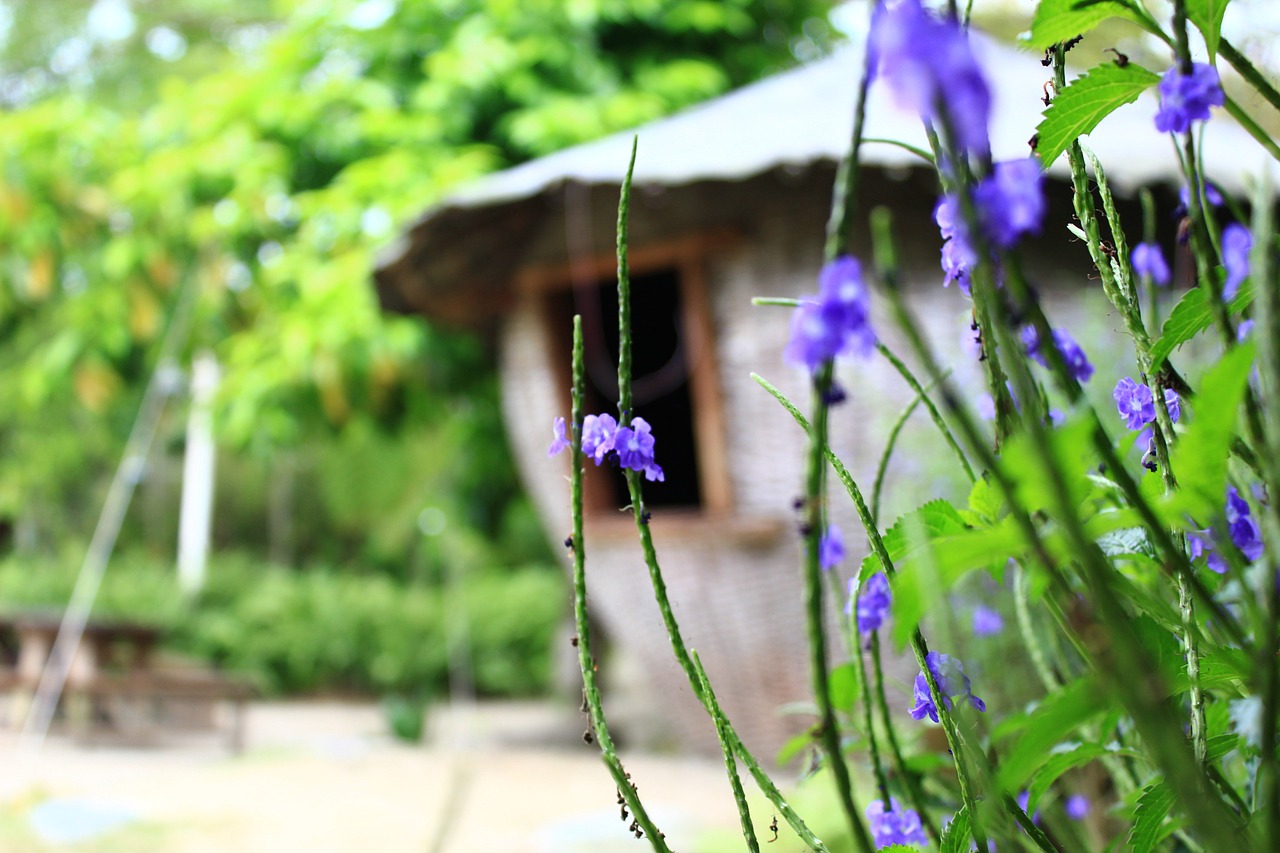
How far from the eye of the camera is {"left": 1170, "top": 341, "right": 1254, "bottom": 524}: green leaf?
42 cm

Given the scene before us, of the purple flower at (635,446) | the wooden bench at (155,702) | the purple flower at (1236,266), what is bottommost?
the wooden bench at (155,702)

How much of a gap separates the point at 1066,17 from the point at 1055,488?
1.32 ft

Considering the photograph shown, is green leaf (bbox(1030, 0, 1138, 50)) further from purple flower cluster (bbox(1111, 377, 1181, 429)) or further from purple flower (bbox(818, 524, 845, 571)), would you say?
purple flower (bbox(818, 524, 845, 571))

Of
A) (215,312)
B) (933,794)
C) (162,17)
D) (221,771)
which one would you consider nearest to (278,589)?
(215,312)

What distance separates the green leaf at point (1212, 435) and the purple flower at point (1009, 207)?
3.7 inches

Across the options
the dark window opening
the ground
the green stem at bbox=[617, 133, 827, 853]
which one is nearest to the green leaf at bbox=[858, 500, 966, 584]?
the green stem at bbox=[617, 133, 827, 853]

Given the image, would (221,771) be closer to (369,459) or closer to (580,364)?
(580,364)

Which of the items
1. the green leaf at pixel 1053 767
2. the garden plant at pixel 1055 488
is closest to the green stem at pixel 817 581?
the garden plant at pixel 1055 488

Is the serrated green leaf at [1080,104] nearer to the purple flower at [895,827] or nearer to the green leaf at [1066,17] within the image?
the green leaf at [1066,17]

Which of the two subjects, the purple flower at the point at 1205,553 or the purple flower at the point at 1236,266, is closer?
the purple flower at the point at 1236,266

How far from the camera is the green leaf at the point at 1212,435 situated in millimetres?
419

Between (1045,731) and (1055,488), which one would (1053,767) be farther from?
(1055,488)

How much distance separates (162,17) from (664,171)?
8.87 meters

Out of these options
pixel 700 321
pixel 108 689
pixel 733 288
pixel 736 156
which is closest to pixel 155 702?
pixel 108 689
